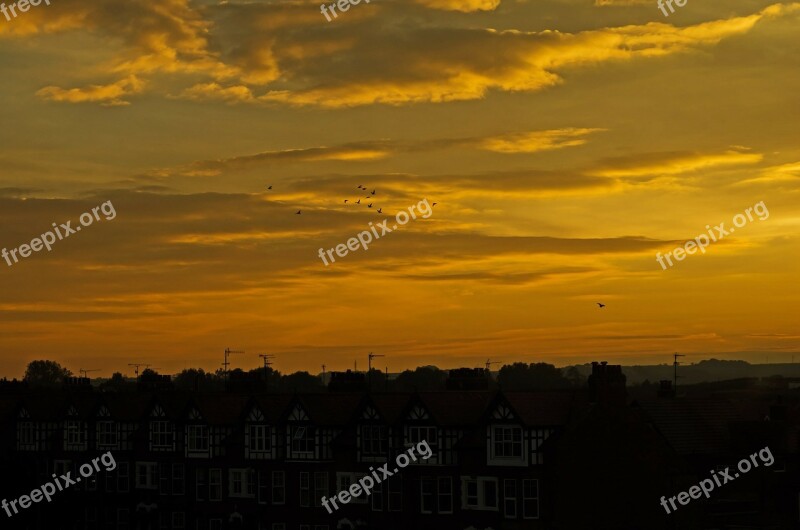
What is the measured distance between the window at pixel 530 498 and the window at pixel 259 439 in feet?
64.6

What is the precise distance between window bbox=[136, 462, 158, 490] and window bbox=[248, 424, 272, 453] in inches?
386

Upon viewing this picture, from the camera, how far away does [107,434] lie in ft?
313

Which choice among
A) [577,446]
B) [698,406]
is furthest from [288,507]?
[698,406]

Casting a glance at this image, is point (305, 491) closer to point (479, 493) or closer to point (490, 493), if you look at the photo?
point (479, 493)

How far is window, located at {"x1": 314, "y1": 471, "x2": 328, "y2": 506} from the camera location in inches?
3233

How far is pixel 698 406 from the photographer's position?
8356cm

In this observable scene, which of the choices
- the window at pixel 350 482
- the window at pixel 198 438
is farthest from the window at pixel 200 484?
the window at pixel 350 482

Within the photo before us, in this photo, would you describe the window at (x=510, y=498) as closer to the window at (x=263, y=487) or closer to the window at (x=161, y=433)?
the window at (x=263, y=487)

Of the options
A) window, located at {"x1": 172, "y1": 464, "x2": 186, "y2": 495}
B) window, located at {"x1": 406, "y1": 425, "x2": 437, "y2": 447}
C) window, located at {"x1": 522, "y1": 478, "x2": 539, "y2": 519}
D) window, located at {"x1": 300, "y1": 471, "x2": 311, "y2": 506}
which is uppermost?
window, located at {"x1": 406, "y1": 425, "x2": 437, "y2": 447}

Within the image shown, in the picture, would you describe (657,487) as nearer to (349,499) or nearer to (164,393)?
(349,499)

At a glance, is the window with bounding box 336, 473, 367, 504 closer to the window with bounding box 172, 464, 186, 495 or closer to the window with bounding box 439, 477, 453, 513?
the window with bounding box 439, 477, 453, 513

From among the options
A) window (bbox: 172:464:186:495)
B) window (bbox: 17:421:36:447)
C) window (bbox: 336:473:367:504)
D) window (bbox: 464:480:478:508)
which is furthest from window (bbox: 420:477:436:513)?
window (bbox: 17:421:36:447)

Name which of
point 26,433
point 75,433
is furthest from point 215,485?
point 26,433

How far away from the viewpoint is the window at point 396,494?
78.2 metres
